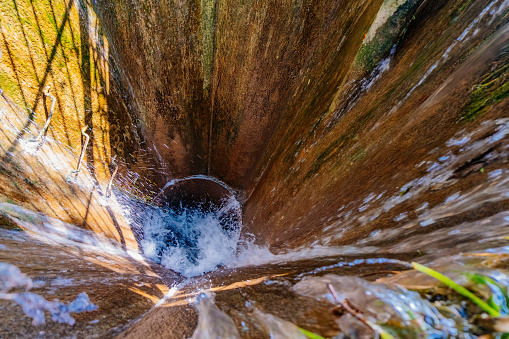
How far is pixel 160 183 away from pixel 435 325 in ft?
10.3

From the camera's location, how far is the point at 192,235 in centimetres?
330

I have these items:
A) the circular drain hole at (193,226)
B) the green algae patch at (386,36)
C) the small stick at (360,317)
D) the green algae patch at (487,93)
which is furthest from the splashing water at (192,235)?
the green algae patch at (487,93)

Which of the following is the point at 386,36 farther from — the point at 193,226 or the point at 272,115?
the point at 193,226

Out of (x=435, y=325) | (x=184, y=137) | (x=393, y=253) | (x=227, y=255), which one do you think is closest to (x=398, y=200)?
(x=393, y=253)

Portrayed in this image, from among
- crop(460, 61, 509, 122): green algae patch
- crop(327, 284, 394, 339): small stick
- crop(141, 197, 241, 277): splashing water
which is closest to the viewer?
crop(327, 284, 394, 339): small stick

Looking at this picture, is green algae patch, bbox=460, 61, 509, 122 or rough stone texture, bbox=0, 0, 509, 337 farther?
rough stone texture, bbox=0, 0, 509, 337

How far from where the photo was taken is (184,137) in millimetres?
3092

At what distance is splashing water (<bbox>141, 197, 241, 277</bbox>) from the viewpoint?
9.96ft

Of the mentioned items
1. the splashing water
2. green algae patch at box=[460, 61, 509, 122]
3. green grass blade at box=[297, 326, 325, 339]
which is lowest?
green grass blade at box=[297, 326, 325, 339]

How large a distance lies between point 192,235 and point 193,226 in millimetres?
123

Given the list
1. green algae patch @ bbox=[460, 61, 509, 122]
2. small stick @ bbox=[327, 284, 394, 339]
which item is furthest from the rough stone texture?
small stick @ bbox=[327, 284, 394, 339]

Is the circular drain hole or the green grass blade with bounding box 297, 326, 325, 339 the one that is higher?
the circular drain hole

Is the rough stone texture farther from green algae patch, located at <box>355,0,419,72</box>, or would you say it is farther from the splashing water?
the splashing water

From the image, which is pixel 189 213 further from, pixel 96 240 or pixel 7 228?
pixel 7 228
